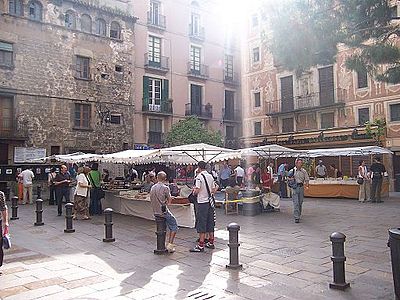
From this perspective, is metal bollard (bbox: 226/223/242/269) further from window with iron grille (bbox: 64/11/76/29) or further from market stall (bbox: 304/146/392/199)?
window with iron grille (bbox: 64/11/76/29)

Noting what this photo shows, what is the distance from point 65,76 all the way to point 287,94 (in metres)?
15.1

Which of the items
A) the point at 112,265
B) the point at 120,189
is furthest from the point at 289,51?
the point at 120,189

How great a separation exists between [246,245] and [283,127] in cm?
2194

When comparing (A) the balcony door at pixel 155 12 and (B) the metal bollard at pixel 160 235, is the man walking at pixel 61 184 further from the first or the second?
(A) the balcony door at pixel 155 12

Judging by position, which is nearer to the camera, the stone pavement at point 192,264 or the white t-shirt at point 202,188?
the stone pavement at point 192,264

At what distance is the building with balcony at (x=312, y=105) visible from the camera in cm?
2400

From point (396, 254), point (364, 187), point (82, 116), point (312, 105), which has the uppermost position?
point (312, 105)

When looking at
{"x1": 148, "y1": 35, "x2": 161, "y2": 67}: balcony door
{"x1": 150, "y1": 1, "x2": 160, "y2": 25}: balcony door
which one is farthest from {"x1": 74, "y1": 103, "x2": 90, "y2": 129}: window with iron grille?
{"x1": 150, "y1": 1, "x2": 160, "y2": 25}: balcony door

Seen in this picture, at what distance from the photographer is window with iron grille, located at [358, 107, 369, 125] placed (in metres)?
24.9

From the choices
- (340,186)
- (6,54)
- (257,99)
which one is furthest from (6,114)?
(257,99)

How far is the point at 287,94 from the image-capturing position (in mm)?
29484

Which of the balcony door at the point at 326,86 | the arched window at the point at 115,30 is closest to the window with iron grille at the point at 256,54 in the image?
the balcony door at the point at 326,86

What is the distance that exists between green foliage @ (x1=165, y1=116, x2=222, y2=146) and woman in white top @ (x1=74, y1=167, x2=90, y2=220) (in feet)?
46.0

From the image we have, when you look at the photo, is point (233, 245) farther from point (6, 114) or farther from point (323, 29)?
point (6, 114)
